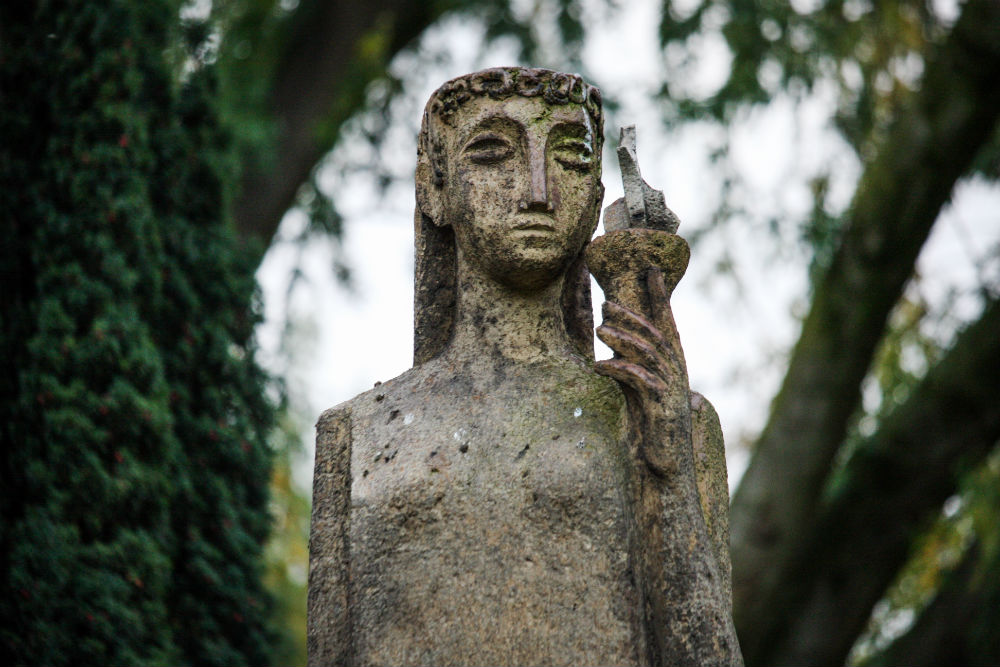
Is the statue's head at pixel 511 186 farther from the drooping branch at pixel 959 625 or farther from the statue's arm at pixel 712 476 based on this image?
the drooping branch at pixel 959 625

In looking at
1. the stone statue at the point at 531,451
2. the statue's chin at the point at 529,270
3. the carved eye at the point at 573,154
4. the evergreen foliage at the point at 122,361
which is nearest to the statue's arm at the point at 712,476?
the stone statue at the point at 531,451

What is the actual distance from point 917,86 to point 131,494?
608 centimetres

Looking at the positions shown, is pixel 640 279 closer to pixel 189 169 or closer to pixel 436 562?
pixel 436 562

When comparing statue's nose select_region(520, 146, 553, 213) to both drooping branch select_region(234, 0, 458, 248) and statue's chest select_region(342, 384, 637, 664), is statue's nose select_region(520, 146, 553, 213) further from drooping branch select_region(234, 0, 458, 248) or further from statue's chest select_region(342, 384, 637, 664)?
drooping branch select_region(234, 0, 458, 248)

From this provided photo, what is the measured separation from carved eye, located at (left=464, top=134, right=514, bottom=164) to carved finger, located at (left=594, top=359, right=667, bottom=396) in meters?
0.80

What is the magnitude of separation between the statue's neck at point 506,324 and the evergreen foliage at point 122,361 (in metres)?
2.40

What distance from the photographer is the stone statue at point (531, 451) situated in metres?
3.48


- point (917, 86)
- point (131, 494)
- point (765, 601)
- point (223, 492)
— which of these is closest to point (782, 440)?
point (765, 601)

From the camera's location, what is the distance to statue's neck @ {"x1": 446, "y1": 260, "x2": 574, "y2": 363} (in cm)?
396

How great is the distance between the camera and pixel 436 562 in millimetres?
3572

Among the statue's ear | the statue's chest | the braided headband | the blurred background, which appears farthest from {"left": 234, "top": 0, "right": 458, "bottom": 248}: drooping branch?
the statue's chest

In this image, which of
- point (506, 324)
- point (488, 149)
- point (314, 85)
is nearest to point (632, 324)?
point (506, 324)

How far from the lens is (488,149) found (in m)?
3.90

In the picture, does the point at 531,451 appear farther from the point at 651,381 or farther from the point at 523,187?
the point at 523,187
